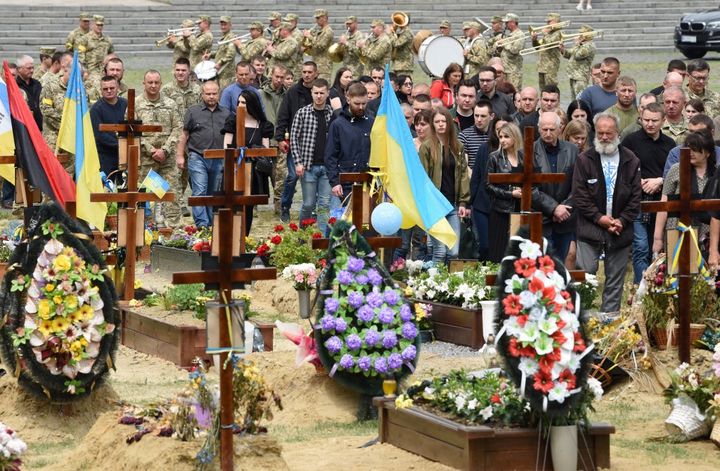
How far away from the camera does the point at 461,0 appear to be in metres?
42.8

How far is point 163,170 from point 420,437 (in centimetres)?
1068

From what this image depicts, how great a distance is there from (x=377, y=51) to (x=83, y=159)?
600 inches

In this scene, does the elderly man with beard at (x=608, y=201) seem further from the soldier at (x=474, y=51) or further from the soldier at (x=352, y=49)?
the soldier at (x=352, y=49)

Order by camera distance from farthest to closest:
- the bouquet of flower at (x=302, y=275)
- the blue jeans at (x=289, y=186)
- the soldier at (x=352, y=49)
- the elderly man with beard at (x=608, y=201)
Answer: the soldier at (x=352, y=49), the blue jeans at (x=289, y=186), the bouquet of flower at (x=302, y=275), the elderly man with beard at (x=608, y=201)

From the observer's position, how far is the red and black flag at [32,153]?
1383 cm

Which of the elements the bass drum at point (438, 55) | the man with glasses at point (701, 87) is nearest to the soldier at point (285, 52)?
the bass drum at point (438, 55)

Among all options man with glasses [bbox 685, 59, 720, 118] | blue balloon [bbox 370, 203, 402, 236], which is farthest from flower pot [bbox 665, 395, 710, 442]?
man with glasses [bbox 685, 59, 720, 118]

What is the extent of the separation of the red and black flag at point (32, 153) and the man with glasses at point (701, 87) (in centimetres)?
757

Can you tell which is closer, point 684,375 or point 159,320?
point 684,375

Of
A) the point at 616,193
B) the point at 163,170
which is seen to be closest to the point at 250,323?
the point at 616,193

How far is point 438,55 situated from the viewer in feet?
88.7

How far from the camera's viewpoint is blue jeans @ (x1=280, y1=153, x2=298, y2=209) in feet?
69.9

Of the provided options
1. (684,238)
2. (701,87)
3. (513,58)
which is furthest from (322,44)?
(684,238)

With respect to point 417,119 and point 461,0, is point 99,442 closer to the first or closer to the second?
point 417,119
